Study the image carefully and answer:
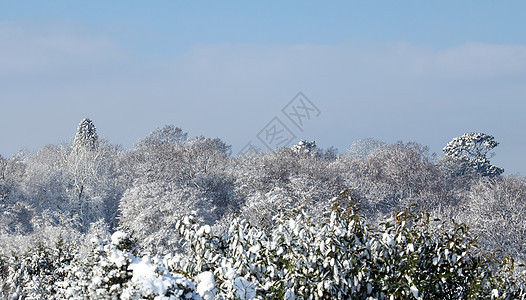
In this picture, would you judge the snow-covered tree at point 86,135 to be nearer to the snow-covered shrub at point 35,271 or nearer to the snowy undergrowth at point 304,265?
the snow-covered shrub at point 35,271

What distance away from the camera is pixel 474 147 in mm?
60469

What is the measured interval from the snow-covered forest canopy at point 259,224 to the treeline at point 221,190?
0.13 meters

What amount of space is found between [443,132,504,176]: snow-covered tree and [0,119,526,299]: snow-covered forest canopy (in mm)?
159

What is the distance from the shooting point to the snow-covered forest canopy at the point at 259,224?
20.9ft

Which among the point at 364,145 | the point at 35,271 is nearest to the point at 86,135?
Answer: the point at 364,145

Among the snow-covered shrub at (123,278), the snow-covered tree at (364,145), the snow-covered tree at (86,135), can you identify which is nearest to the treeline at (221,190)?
the snow-covered tree at (86,135)

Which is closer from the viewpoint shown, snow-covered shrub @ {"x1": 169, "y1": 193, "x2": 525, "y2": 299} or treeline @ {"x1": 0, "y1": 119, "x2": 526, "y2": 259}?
snow-covered shrub @ {"x1": 169, "y1": 193, "x2": 525, "y2": 299}

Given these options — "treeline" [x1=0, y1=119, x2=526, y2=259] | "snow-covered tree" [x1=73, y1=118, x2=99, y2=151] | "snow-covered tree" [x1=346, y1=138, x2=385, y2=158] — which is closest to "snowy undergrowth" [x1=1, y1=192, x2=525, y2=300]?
"treeline" [x1=0, y1=119, x2=526, y2=259]

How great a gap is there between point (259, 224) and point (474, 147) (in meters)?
40.0

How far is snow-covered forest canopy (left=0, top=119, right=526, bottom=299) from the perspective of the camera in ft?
20.9

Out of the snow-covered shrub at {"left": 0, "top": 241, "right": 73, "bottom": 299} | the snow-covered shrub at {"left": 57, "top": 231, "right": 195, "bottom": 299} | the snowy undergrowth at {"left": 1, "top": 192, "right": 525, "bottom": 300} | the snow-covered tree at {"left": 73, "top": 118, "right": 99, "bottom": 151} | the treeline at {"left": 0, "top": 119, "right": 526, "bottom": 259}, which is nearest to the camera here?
the snow-covered shrub at {"left": 57, "top": 231, "right": 195, "bottom": 299}

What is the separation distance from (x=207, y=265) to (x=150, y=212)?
25532 mm

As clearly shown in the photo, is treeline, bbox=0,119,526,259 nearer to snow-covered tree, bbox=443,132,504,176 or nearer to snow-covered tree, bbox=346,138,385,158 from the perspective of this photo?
snow-covered tree, bbox=443,132,504,176

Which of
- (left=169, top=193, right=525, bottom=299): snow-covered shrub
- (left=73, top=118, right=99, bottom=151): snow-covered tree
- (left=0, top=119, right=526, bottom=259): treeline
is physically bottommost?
(left=169, top=193, right=525, bottom=299): snow-covered shrub
